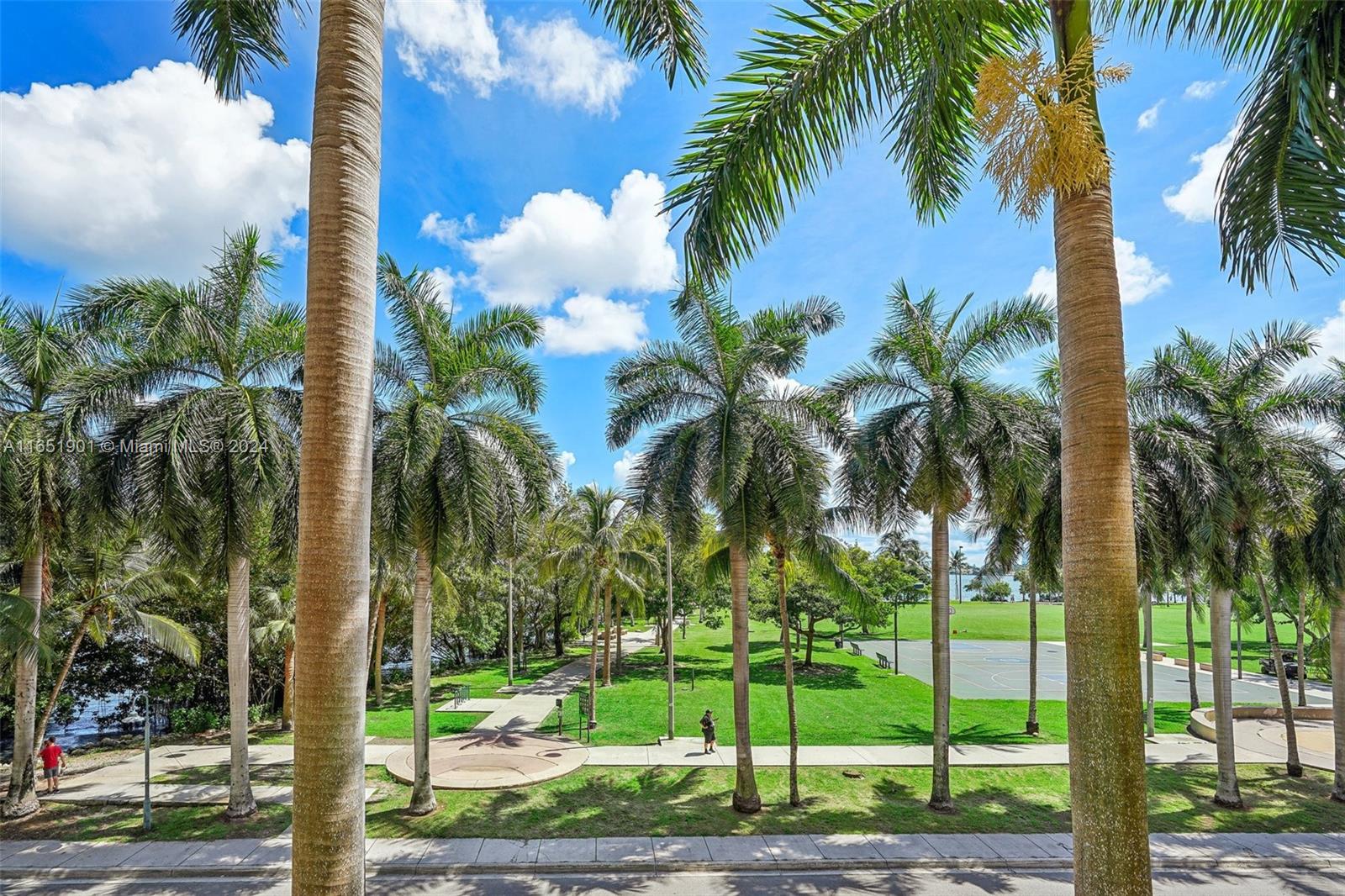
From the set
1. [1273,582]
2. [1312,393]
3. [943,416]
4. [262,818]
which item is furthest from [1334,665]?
[262,818]

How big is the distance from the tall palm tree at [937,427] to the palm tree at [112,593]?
16497 mm

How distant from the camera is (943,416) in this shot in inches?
560

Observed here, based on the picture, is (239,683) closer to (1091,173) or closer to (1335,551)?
(1091,173)

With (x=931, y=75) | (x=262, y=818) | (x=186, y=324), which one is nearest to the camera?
(x=931, y=75)

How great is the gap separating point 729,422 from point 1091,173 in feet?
34.6

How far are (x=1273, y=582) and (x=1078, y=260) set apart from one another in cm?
2016

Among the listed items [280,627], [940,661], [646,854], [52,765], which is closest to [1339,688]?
[940,661]

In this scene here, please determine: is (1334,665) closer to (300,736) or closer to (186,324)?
(300,736)

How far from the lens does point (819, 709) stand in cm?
2547

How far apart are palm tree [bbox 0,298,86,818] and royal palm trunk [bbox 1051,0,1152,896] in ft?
52.8

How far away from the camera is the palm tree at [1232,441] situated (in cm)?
1466

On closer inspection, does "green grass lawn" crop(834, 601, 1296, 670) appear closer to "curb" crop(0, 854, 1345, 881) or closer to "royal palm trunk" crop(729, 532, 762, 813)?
"royal palm trunk" crop(729, 532, 762, 813)

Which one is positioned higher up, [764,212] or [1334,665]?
[764,212]

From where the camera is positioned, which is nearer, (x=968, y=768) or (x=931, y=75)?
(x=931, y=75)
